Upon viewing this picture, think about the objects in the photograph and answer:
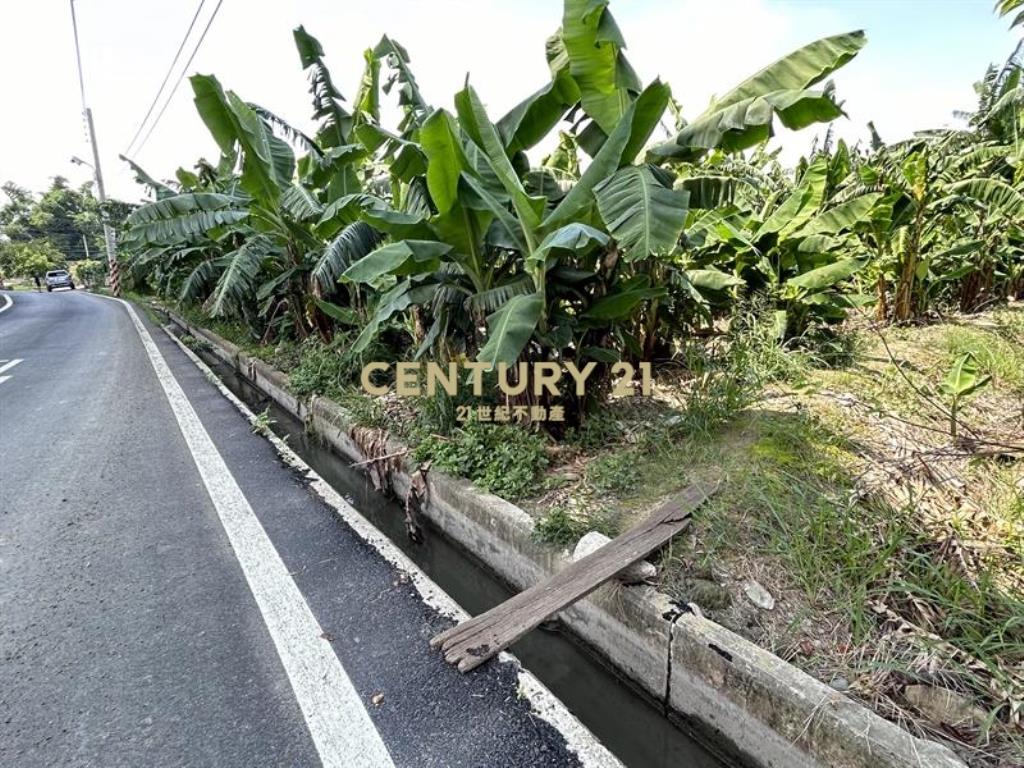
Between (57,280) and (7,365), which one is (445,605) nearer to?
(7,365)

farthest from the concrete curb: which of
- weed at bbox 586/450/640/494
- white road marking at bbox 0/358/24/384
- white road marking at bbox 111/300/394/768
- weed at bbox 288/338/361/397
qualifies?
white road marking at bbox 0/358/24/384

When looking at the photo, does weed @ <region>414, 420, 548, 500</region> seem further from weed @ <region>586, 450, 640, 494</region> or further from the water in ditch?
the water in ditch

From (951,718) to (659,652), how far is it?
886 mm

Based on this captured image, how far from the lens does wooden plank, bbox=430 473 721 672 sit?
2.08 meters

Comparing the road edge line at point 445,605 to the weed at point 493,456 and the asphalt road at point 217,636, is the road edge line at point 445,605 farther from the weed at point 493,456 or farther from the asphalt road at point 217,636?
the weed at point 493,456

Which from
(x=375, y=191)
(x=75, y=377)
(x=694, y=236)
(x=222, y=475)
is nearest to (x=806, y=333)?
(x=694, y=236)

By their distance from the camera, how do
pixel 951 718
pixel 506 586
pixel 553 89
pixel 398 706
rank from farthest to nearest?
pixel 553 89
pixel 506 586
pixel 398 706
pixel 951 718

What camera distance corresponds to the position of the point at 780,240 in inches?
188

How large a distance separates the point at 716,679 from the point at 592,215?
2531mm

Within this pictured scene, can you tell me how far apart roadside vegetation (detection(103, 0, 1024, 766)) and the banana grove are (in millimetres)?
25

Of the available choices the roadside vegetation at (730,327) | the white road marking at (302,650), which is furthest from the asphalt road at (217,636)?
the roadside vegetation at (730,327)

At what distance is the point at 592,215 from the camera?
328cm

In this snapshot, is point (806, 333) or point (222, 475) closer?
point (222, 475)

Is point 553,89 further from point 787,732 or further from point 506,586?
point 787,732
